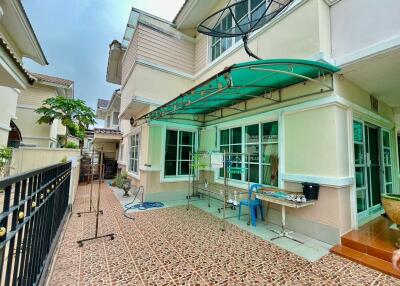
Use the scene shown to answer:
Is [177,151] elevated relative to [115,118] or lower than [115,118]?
lower

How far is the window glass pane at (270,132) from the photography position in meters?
5.06

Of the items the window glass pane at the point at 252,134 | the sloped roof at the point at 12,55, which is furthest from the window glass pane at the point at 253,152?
the sloped roof at the point at 12,55

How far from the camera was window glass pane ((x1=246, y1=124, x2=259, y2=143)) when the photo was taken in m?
5.69

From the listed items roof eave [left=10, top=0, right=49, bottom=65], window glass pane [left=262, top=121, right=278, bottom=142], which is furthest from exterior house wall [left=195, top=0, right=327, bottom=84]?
roof eave [left=10, top=0, right=49, bottom=65]

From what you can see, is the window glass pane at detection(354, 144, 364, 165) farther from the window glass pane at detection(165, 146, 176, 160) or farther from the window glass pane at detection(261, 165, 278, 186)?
the window glass pane at detection(165, 146, 176, 160)

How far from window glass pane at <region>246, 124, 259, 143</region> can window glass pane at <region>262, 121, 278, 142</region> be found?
26 centimetres

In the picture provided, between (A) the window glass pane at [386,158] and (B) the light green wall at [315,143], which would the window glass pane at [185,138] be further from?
(A) the window glass pane at [386,158]

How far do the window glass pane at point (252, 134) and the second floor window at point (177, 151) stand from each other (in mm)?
2866

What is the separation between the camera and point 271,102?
5125mm

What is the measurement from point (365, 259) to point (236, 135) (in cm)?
429

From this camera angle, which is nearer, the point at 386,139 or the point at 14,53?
the point at 14,53

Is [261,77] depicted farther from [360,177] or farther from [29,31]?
[29,31]

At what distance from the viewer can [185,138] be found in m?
7.97

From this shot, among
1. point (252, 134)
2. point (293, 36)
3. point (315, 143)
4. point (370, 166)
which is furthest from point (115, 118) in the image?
point (370, 166)
